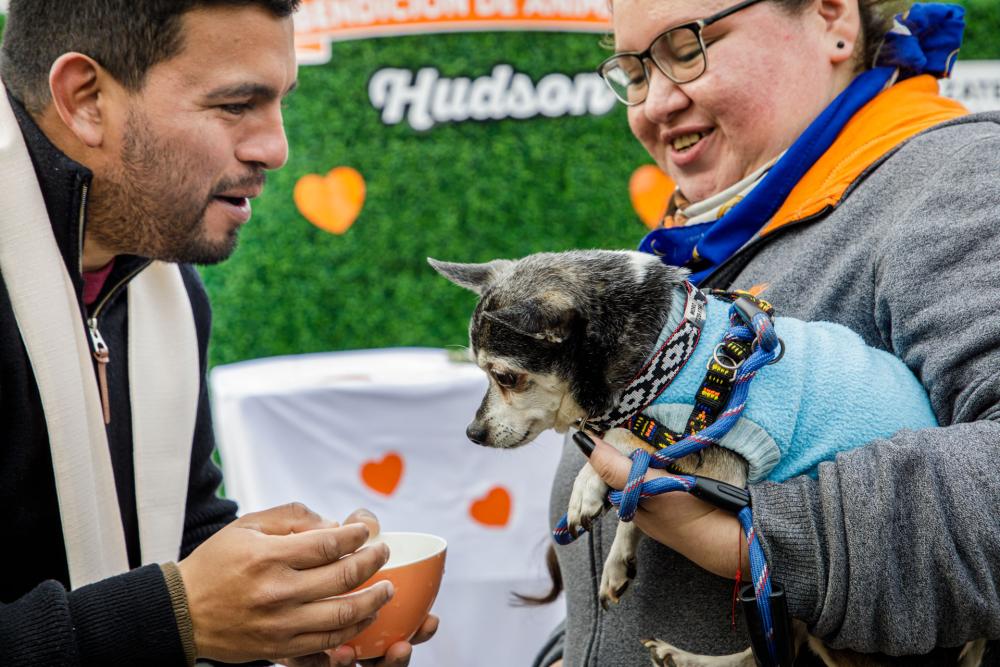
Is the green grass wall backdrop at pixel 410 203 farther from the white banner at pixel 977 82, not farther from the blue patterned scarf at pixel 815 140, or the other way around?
the blue patterned scarf at pixel 815 140

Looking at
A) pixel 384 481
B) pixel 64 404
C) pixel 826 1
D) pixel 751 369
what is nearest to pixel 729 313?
pixel 751 369

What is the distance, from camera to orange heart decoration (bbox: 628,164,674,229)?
6293 mm

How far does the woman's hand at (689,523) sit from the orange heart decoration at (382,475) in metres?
2.31

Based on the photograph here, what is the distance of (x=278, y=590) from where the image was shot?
1.35 meters

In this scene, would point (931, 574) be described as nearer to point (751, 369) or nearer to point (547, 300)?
point (751, 369)

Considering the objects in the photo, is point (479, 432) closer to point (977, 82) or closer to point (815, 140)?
point (815, 140)

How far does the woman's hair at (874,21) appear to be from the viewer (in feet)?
6.09

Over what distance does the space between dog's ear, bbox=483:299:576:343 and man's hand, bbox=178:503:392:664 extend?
1.47ft

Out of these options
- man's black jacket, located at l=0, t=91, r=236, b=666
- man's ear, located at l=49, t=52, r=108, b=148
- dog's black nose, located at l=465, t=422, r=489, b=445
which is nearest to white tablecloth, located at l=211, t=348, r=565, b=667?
man's black jacket, located at l=0, t=91, r=236, b=666

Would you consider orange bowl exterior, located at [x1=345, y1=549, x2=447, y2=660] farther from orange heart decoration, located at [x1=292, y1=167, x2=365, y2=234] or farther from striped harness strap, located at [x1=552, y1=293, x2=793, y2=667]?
orange heart decoration, located at [x1=292, y1=167, x2=365, y2=234]

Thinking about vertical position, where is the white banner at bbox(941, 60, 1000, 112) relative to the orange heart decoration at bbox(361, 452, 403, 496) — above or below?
above

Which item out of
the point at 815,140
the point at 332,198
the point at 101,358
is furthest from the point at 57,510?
the point at 332,198

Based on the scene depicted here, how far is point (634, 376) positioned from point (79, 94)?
120 centimetres

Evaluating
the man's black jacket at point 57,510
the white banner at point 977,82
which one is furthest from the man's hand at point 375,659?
the white banner at point 977,82
